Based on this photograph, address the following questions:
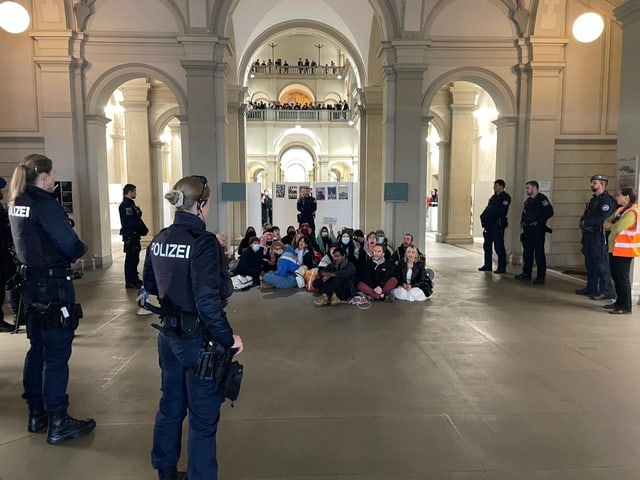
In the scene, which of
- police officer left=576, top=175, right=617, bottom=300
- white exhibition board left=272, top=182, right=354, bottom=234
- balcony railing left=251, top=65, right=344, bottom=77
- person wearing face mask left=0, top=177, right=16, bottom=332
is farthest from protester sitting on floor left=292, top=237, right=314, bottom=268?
balcony railing left=251, top=65, right=344, bottom=77

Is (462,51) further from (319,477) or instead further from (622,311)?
(319,477)

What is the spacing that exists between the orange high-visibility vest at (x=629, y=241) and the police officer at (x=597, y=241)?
76 cm

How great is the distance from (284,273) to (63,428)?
17.1ft

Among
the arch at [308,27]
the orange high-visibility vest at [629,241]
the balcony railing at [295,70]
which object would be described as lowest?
the orange high-visibility vest at [629,241]

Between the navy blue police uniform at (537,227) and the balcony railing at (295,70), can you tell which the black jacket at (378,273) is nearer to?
the navy blue police uniform at (537,227)

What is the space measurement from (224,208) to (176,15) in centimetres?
409

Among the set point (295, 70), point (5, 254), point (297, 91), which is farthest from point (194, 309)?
point (297, 91)

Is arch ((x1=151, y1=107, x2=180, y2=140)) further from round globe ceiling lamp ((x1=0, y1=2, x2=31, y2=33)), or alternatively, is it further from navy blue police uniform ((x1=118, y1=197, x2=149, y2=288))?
navy blue police uniform ((x1=118, y1=197, x2=149, y2=288))

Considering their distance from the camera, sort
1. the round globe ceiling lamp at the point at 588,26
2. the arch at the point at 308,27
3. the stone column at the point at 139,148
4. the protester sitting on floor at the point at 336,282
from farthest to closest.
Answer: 1. the stone column at the point at 139,148
2. the arch at the point at 308,27
3. the round globe ceiling lamp at the point at 588,26
4. the protester sitting on floor at the point at 336,282

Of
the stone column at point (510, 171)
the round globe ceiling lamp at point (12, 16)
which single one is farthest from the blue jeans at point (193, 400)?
the stone column at point (510, 171)

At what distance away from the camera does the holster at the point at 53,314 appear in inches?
113

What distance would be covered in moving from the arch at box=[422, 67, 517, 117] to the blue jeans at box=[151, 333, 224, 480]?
8675 mm

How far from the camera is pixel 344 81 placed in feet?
112

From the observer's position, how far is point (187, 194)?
2262 millimetres
